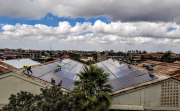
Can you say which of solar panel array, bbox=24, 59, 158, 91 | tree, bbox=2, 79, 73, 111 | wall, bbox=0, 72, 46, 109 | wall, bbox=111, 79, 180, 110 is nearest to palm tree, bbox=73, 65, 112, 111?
tree, bbox=2, 79, 73, 111

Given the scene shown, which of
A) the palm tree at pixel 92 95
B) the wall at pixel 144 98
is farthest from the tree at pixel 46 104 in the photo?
the wall at pixel 144 98

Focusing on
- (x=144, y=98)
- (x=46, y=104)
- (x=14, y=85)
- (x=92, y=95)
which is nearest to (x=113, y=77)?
(x=144, y=98)

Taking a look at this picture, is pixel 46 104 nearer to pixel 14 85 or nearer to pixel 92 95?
pixel 92 95

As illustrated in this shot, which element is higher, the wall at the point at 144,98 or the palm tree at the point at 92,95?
the palm tree at the point at 92,95

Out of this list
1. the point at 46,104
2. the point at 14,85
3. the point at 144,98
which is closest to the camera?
the point at 46,104

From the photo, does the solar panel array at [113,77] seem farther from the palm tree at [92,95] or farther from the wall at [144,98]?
the palm tree at [92,95]

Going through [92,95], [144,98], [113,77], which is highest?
[92,95]

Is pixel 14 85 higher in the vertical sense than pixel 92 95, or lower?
lower
